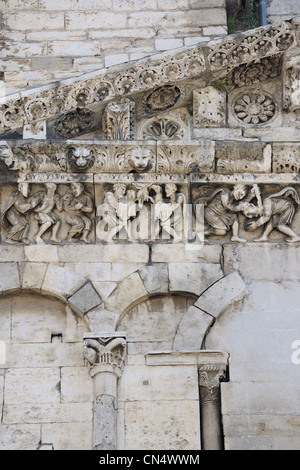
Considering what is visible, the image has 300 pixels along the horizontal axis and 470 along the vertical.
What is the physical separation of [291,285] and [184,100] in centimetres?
232

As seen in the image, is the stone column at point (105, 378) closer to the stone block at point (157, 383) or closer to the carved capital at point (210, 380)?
the stone block at point (157, 383)

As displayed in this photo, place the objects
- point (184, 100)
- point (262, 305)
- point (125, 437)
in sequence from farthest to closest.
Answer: point (184, 100)
point (262, 305)
point (125, 437)

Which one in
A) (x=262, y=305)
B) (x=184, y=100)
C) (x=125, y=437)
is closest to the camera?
(x=125, y=437)

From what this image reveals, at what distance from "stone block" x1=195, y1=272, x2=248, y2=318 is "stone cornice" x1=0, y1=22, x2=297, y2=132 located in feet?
7.28

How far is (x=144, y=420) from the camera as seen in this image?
1063 centimetres

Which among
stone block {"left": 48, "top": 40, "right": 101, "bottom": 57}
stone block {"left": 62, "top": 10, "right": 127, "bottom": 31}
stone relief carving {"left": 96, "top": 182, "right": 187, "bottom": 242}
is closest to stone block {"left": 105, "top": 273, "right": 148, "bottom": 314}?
stone relief carving {"left": 96, "top": 182, "right": 187, "bottom": 242}

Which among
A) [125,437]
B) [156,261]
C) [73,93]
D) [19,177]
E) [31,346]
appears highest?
[73,93]

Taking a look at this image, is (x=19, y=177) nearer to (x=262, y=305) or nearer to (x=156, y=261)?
(x=156, y=261)

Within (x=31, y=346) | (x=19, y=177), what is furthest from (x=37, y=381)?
(x=19, y=177)

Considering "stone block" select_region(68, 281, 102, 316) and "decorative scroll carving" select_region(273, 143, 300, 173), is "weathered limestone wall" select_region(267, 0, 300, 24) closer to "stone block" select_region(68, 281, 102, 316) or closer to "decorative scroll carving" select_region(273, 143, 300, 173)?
"decorative scroll carving" select_region(273, 143, 300, 173)

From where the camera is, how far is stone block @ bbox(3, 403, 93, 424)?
35.3 feet

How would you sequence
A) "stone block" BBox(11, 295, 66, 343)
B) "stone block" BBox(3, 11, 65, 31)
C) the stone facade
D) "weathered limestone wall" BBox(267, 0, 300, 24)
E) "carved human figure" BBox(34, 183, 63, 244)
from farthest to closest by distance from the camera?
"weathered limestone wall" BBox(267, 0, 300, 24)
"stone block" BBox(3, 11, 65, 31)
"carved human figure" BBox(34, 183, 63, 244)
"stone block" BBox(11, 295, 66, 343)
the stone facade

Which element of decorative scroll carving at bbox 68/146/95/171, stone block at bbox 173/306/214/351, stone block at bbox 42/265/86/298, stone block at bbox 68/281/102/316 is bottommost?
stone block at bbox 173/306/214/351

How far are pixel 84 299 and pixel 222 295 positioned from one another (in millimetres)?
1350
